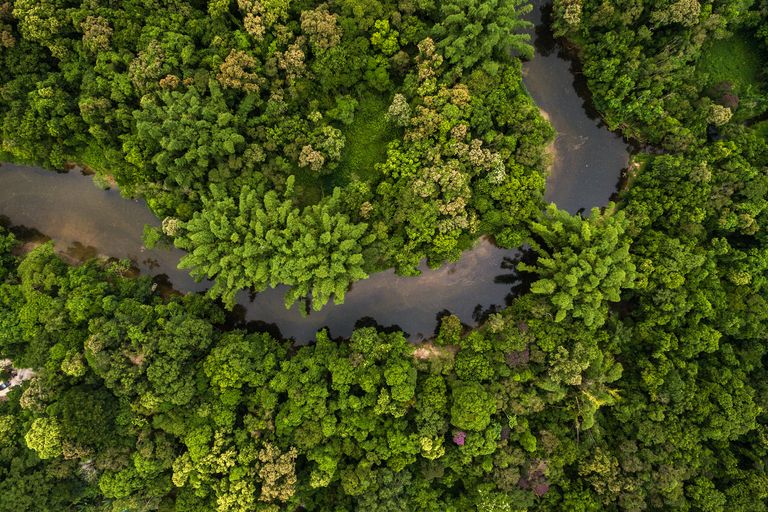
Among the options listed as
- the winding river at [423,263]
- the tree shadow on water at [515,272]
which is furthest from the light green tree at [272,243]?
the tree shadow on water at [515,272]

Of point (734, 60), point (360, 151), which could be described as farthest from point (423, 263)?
point (734, 60)

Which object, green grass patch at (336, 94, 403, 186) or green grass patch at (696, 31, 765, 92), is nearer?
green grass patch at (336, 94, 403, 186)

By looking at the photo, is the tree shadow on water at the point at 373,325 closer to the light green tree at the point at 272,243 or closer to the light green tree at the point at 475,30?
the light green tree at the point at 272,243

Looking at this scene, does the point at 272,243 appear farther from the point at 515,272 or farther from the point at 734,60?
the point at 734,60

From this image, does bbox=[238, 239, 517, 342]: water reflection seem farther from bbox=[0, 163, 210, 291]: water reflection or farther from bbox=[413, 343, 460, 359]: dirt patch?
bbox=[0, 163, 210, 291]: water reflection

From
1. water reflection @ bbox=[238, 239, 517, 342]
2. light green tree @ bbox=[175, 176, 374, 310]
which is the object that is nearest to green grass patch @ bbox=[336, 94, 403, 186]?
light green tree @ bbox=[175, 176, 374, 310]

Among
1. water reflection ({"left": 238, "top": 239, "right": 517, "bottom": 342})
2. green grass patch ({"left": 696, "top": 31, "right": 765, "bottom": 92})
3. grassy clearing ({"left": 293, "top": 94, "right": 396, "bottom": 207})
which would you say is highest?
green grass patch ({"left": 696, "top": 31, "right": 765, "bottom": 92})

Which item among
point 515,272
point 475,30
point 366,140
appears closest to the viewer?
point 475,30
